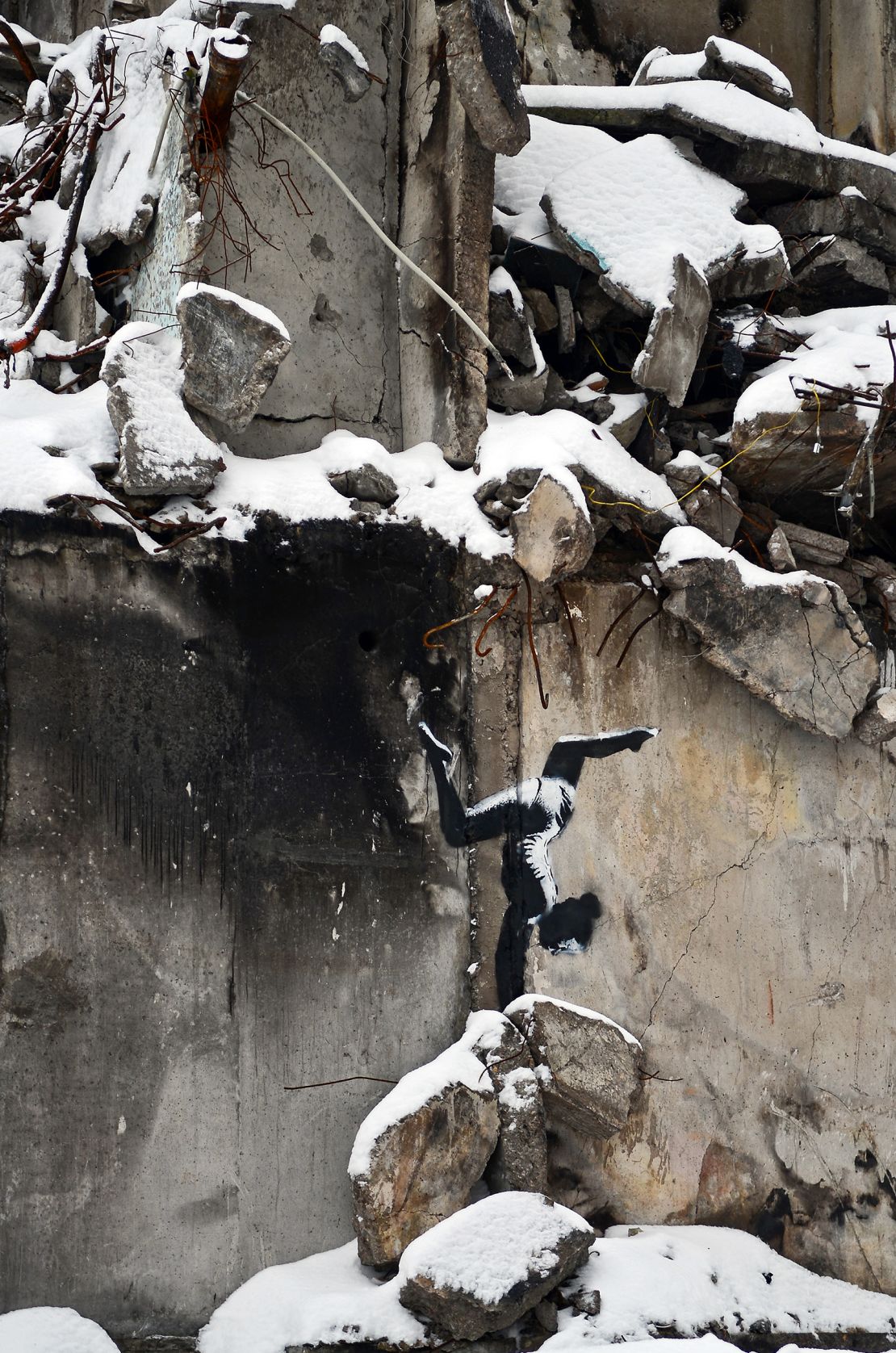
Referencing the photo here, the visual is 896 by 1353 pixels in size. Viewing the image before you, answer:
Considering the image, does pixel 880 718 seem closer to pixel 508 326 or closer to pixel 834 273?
pixel 834 273

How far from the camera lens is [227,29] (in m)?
4.82

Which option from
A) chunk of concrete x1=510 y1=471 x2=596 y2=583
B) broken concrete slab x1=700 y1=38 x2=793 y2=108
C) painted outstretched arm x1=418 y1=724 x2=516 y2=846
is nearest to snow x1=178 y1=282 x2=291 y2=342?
chunk of concrete x1=510 y1=471 x2=596 y2=583

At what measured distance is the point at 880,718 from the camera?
17.9 feet

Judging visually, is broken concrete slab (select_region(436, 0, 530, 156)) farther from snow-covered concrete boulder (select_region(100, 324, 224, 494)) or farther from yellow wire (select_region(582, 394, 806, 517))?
snow-covered concrete boulder (select_region(100, 324, 224, 494))

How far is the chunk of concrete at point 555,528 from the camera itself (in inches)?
194

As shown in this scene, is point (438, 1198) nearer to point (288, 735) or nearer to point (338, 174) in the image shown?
point (288, 735)

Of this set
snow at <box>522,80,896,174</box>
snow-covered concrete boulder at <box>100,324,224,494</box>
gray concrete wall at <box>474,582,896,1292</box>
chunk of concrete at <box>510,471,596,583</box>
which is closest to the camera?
snow-covered concrete boulder at <box>100,324,224,494</box>

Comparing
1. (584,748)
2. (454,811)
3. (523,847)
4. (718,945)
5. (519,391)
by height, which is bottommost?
(718,945)

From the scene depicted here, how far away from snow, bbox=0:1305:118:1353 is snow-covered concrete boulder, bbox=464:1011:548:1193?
1.34 m

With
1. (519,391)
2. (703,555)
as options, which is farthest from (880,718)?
(519,391)

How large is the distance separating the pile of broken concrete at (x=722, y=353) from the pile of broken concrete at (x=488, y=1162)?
1.54m

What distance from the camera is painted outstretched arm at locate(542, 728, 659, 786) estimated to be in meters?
5.11

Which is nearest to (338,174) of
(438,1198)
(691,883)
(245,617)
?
(245,617)

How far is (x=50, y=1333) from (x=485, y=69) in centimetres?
438
